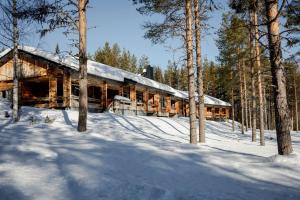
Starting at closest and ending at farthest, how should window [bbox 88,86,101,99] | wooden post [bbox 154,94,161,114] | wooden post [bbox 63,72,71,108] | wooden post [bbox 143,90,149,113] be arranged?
1. wooden post [bbox 63,72,71,108]
2. window [bbox 88,86,101,99]
3. wooden post [bbox 143,90,149,113]
4. wooden post [bbox 154,94,161,114]

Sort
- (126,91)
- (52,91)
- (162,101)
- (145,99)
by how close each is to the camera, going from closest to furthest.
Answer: (52,91)
(126,91)
(145,99)
(162,101)

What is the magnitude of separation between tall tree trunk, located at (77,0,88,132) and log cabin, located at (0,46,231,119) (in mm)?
5457

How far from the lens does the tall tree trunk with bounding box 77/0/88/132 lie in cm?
1293

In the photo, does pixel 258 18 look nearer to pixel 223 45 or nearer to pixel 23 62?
pixel 223 45

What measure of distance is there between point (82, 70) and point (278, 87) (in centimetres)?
816

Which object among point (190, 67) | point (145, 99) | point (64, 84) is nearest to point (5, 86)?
point (64, 84)

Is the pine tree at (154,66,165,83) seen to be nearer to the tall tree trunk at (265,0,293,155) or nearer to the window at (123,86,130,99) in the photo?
the window at (123,86,130,99)

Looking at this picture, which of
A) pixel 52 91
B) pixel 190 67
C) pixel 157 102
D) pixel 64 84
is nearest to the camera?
pixel 190 67

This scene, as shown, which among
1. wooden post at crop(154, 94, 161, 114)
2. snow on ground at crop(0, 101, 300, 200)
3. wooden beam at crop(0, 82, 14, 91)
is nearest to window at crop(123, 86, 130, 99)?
wooden post at crop(154, 94, 161, 114)

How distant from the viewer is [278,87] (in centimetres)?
795

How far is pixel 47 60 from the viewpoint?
23328 mm

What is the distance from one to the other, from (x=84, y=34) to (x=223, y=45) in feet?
65.3

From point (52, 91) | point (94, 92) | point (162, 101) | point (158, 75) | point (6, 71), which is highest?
point (158, 75)

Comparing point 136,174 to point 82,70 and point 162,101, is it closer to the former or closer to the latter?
point 82,70
